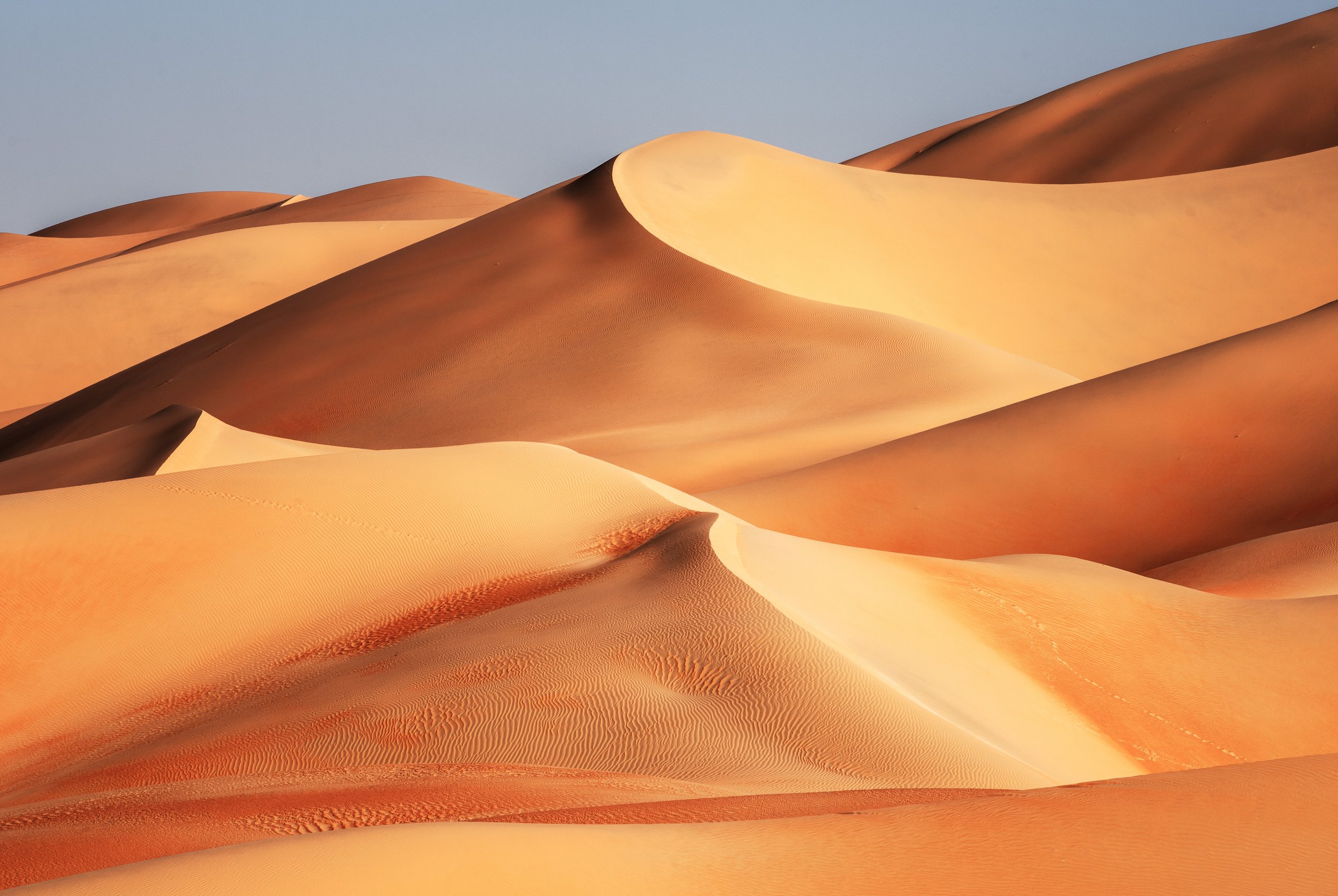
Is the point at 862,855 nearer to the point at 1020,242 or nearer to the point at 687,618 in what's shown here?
the point at 687,618

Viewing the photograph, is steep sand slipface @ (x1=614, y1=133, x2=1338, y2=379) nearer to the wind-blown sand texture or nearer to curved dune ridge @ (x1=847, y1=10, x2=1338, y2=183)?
the wind-blown sand texture

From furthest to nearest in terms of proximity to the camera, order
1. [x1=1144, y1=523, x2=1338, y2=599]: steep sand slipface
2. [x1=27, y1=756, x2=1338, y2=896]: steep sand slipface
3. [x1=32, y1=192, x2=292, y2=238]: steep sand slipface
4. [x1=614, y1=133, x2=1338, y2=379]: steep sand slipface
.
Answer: [x1=32, y1=192, x2=292, y2=238]: steep sand slipface, [x1=614, y1=133, x2=1338, y2=379]: steep sand slipface, [x1=1144, y1=523, x2=1338, y2=599]: steep sand slipface, [x1=27, y1=756, x2=1338, y2=896]: steep sand slipface

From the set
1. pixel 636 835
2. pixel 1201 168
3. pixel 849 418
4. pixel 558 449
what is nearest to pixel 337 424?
pixel 849 418

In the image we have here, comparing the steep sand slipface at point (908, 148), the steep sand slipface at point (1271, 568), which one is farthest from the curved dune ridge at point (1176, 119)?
the steep sand slipface at point (1271, 568)

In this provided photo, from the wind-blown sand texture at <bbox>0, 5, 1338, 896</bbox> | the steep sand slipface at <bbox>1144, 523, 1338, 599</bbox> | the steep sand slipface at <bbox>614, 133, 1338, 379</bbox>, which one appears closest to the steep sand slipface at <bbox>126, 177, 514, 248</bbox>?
the steep sand slipface at <bbox>614, 133, 1338, 379</bbox>

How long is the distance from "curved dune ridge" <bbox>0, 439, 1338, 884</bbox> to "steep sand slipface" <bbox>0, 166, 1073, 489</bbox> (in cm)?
601

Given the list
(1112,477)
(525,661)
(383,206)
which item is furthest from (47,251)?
(525,661)

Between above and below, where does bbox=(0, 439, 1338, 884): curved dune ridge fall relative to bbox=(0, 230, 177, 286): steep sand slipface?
below

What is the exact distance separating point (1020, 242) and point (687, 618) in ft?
A: 74.0

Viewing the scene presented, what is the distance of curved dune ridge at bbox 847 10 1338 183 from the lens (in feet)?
121

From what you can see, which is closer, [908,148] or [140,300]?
[140,300]

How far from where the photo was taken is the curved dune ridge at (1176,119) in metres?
36.9

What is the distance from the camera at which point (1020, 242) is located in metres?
26.6

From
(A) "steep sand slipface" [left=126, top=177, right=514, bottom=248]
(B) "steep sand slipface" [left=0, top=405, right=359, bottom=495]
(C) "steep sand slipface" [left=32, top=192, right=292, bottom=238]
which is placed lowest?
(B) "steep sand slipface" [left=0, top=405, right=359, bottom=495]
